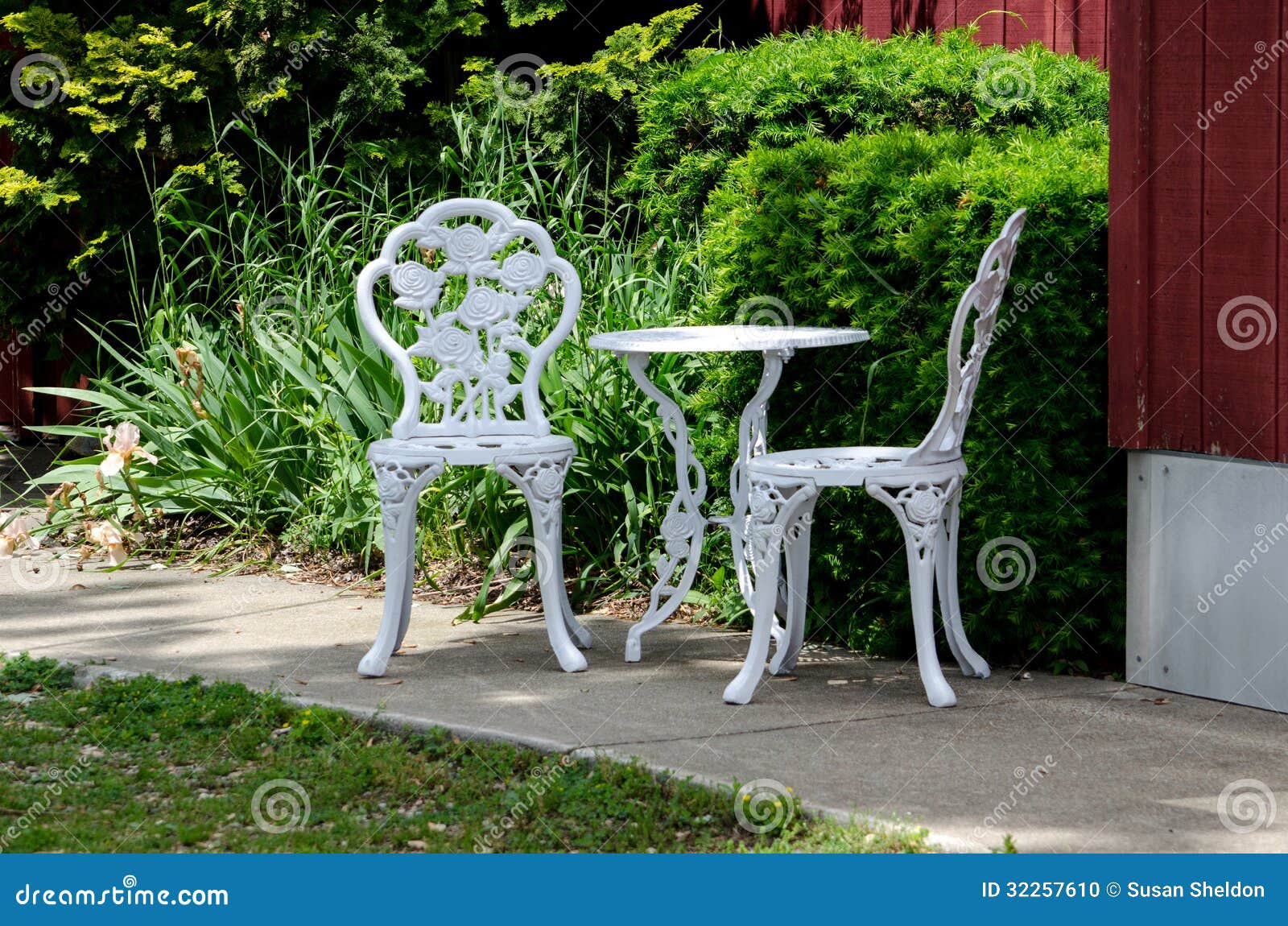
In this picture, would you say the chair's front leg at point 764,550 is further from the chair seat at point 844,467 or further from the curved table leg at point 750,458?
the curved table leg at point 750,458

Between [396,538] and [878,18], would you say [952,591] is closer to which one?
[396,538]

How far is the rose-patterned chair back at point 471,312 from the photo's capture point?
484cm

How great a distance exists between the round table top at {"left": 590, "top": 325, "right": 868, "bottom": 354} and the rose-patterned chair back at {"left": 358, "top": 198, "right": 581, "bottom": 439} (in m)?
0.27

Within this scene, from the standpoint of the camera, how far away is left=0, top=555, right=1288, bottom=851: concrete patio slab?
3465 mm

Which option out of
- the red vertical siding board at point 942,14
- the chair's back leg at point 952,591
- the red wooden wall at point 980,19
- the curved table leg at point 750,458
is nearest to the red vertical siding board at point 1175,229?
the chair's back leg at point 952,591

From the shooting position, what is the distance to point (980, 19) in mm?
7344

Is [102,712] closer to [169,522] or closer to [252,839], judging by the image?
[252,839]

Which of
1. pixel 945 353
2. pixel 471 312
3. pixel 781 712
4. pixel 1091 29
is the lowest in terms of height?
pixel 781 712

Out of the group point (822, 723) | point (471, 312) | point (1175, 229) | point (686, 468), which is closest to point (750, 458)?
point (686, 468)

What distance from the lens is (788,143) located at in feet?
20.4

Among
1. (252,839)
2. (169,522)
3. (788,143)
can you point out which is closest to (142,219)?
(169,522)

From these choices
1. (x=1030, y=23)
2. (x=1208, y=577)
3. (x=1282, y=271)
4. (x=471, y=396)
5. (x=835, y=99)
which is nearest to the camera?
(x=1282, y=271)

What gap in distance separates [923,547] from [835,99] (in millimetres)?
2664

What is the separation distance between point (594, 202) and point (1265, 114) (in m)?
4.19
